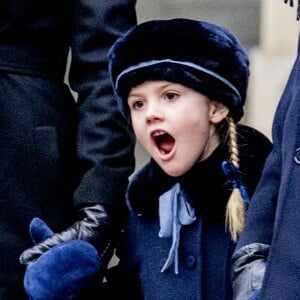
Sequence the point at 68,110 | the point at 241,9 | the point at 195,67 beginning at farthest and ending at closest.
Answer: the point at 241,9 < the point at 68,110 < the point at 195,67

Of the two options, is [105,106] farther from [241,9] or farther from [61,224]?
[241,9]

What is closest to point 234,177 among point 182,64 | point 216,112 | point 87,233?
point 216,112

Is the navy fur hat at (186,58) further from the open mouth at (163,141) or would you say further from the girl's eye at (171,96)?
the open mouth at (163,141)

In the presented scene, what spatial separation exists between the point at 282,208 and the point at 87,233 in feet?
2.73

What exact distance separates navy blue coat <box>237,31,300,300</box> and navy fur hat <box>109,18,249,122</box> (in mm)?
439

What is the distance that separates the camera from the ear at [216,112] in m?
3.93

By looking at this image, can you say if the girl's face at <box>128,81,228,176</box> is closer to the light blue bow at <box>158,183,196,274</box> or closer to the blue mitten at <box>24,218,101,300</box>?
the light blue bow at <box>158,183,196,274</box>

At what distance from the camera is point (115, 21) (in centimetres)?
410

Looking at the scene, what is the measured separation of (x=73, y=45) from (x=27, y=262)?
0.63 metres

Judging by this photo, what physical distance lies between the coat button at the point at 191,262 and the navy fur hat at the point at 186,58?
1.38 feet

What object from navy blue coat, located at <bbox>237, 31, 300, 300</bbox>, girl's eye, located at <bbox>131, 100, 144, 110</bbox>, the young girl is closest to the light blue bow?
the young girl

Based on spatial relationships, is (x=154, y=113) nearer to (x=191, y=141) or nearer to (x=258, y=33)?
(x=191, y=141)

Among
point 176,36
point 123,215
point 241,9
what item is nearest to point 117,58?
point 176,36

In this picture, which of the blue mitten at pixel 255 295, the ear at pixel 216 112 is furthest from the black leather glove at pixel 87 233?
the blue mitten at pixel 255 295
